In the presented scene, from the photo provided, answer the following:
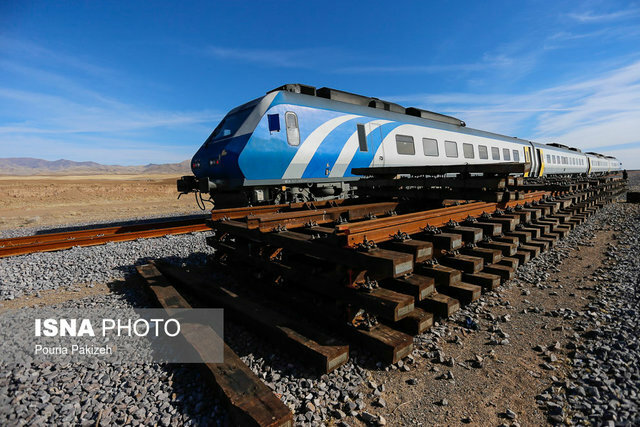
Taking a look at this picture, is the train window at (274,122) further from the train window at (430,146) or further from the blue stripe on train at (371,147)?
the train window at (430,146)

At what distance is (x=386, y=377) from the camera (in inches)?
108

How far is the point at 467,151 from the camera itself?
13.3 meters

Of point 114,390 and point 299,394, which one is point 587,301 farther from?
point 114,390

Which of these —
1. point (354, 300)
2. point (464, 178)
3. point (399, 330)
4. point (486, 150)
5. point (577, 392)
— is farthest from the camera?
point (486, 150)

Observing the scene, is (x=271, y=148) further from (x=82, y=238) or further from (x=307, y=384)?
(x=307, y=384)

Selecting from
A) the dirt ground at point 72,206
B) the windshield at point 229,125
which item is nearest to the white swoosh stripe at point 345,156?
the windshield at point 229,125

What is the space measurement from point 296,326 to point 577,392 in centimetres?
249

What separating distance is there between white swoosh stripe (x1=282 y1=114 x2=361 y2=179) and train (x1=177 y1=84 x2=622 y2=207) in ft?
0.09

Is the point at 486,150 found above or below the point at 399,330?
above

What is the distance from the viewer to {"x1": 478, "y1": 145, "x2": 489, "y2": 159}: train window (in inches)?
553

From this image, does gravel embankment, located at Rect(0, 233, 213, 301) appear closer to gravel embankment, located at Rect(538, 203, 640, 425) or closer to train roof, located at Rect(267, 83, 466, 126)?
train roof, located at Rect(267, 83, 466, 126)

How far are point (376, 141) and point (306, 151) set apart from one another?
2.90 meters

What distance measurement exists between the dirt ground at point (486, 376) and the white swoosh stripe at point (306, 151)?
18.1 ft

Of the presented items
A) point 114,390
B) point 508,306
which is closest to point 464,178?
point 508,306
